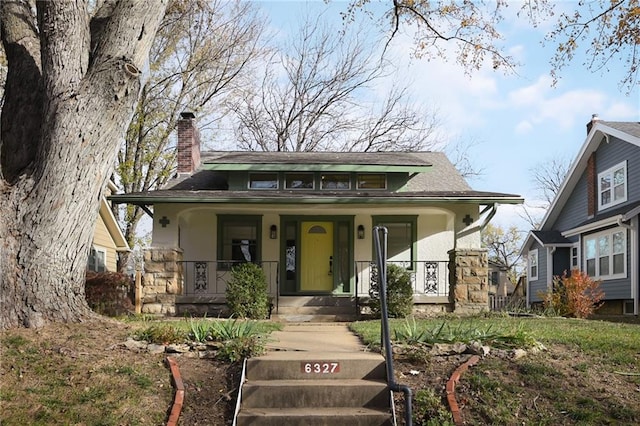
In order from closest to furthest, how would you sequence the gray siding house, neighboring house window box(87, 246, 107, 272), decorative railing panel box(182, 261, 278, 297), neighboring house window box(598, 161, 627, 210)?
decorative railing panel box(182, 261, 278, 297) < the gray siding house < neighboring house window box(87, 246, 107, 272) < neighboring house window box(598, 161, 627, 210)

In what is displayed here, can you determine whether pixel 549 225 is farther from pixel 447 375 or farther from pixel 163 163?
pixel 447 375

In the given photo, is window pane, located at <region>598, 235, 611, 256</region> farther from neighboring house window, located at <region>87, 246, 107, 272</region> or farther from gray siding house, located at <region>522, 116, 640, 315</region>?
neighboring house window, located at <region>87, 246, 107, 272</region>

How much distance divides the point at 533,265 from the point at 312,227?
1374cm

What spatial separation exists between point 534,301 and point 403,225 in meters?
12.6

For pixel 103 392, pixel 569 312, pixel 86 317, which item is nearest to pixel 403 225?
pixel 569 312

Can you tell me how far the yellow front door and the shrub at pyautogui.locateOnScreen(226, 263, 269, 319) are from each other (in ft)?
7.83

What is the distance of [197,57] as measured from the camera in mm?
24016

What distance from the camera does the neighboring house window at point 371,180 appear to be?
15508mm

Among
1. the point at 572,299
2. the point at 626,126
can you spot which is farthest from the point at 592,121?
the point at 572,299

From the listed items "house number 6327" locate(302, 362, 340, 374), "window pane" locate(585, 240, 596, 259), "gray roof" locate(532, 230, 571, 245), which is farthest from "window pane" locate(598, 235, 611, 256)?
"house number 6327" locate(302, 362, 340, 374)

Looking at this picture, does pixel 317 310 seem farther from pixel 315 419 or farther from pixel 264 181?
pixel 315 419

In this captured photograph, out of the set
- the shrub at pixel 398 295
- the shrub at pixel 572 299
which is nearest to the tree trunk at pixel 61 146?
the shrub at pixel 398 295

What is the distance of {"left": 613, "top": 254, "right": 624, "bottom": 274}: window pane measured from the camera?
729 inches

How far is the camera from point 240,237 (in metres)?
15.2
